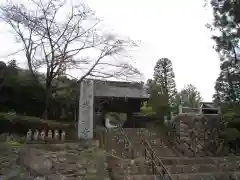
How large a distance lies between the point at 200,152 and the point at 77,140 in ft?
17.9

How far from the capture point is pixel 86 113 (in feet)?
28.1

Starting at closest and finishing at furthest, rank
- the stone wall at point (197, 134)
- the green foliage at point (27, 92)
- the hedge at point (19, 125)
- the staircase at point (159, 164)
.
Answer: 1. the staircase at point (159, 164)
2. the hedge at point (19, 125)
3. the stone wall at point (197, 134)
4. the green foliage at point (27, 92)

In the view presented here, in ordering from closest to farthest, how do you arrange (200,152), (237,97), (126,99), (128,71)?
(200,152)
(128,71)
(126,99)
(237,97)

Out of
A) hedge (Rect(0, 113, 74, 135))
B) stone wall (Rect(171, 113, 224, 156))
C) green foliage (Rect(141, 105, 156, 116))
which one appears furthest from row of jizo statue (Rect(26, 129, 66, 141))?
green foliage (Rect(141, 105, 156, 116))

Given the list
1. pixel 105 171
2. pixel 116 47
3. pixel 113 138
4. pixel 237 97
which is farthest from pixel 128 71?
pixel 237 97

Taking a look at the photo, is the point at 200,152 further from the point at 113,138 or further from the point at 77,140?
the point at 77,140

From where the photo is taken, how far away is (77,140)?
326 inches

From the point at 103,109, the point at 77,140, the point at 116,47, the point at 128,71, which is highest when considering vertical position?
the point at 116,47

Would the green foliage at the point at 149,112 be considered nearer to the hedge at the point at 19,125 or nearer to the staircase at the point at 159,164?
the staircase at the point at 159,164

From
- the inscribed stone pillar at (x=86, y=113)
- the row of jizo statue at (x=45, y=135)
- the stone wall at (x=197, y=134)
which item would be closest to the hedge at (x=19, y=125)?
the row of jizo statue at (x=45, y=135)

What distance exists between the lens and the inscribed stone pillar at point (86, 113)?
27.7ft

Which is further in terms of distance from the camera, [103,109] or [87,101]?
[103,109]

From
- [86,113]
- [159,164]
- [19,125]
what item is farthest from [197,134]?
[19,125]

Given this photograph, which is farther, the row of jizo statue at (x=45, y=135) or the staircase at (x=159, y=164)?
the row of jizo statue at (x=45, y=135)
